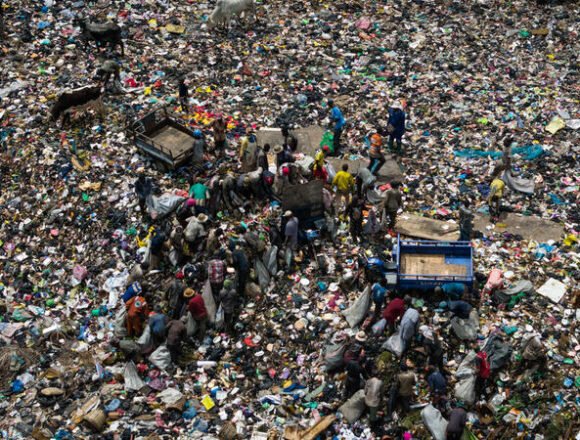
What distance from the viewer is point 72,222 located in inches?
511

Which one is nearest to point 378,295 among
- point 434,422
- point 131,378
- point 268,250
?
point 434,422

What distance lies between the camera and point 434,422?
354 inches

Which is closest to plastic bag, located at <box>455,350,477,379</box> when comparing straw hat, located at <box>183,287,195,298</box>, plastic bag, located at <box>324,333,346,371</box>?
plastic bag, located at <box>324,333,346,371</box>

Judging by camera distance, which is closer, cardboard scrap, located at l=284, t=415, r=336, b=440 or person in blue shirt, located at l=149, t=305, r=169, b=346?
cardboard scrap, located at l=284, t=415, r=336, b=440

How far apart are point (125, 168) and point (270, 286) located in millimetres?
4533

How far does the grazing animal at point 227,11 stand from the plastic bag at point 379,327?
34.4 feet

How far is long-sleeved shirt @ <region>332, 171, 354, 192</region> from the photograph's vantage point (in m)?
12.2

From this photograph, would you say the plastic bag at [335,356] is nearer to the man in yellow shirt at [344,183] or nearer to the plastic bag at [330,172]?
the man in yellow shirt at [344,183]

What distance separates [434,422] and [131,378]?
4544 millimetres

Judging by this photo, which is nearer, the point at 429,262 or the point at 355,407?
the point at 355,407

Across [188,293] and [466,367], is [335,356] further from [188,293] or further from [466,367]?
[188,293]

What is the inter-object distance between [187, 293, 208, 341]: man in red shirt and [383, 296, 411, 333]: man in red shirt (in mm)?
2831

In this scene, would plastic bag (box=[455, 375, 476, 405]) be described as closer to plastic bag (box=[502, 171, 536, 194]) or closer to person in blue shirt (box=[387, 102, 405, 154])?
plastic bag (box=[502, 171, 536, 194])

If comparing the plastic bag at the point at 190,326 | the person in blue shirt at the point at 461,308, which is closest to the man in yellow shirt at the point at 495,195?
the person in blue shirt at the point at 461,308
